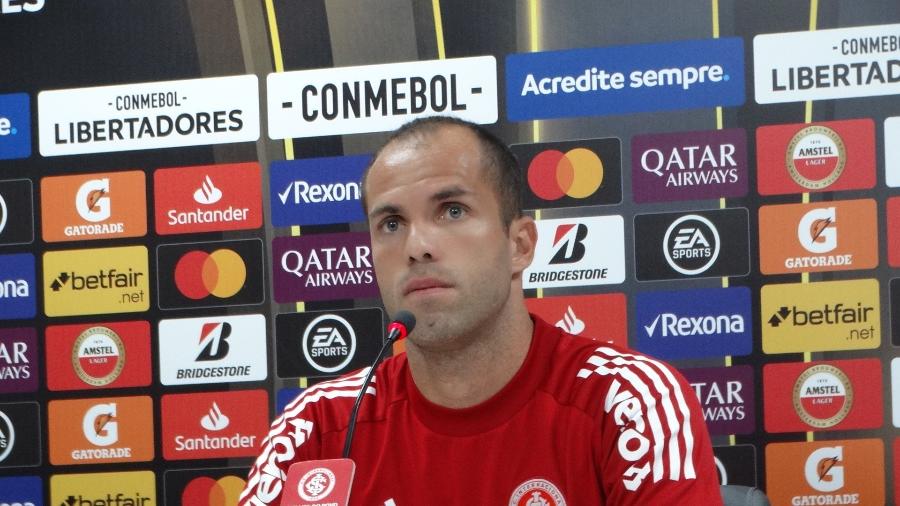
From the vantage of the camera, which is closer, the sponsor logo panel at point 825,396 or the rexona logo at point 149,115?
the sponsor logo panel at point 825,396

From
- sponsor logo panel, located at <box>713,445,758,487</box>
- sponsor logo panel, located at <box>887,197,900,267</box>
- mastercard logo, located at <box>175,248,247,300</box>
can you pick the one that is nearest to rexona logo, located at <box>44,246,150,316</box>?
mastercard logo, located at <box>175,248,247,300</box>

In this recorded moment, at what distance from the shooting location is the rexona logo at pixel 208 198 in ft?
7.82

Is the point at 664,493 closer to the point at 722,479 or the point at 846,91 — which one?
the point at 722,479

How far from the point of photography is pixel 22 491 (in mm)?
2461

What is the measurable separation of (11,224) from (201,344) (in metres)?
0.63

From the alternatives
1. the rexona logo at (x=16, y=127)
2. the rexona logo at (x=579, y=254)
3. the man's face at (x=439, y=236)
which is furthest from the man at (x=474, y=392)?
the rexona logo at (x=16, y=127)

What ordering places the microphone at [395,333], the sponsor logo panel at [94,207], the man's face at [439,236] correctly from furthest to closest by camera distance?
1. the sponsor logo panel at [94,207]
2. the man's face at [439,236]
3. the microphone at [395,333]

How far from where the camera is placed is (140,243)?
2.44 m

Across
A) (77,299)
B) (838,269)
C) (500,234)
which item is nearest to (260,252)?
(77,299)

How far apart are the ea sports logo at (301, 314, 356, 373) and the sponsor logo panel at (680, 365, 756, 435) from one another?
2.77 feet

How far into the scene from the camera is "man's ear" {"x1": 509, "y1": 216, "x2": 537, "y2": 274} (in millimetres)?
1443

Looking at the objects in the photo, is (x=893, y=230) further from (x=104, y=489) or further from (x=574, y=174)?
(x=104, y=489)

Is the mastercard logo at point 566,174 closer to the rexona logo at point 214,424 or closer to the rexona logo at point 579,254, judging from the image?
the rexona logo at point 579,254

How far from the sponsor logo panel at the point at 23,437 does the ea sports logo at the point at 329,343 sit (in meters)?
0.78
